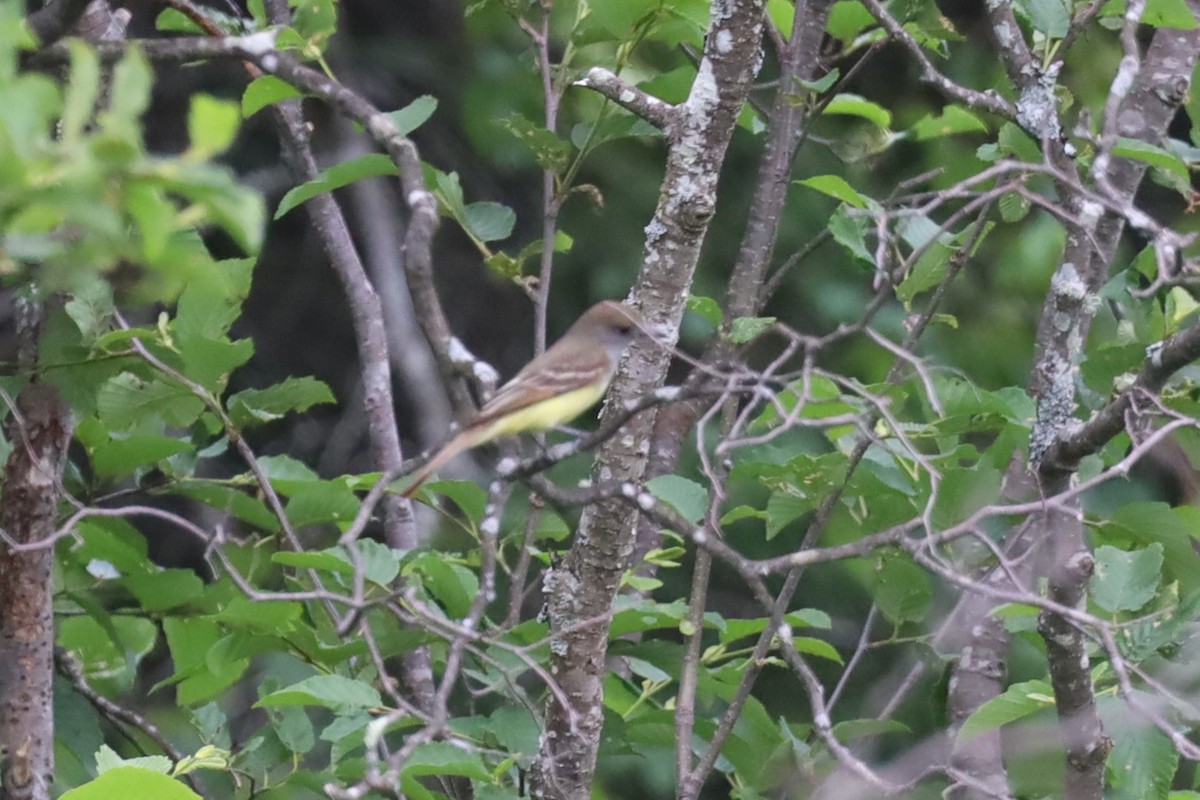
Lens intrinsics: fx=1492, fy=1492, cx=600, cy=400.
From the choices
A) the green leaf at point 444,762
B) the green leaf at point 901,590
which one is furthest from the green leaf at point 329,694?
the green leaf at point 901,590

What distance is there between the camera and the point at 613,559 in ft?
8.56

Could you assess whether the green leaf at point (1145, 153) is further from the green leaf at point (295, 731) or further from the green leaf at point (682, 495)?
the green leaf at point (295, 731)

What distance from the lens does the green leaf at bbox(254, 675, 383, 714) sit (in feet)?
7.74

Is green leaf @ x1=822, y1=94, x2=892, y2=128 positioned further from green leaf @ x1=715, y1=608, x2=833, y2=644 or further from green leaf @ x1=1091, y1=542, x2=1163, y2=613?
green leaf @ x1=1091, y1=542, x2=1163, y2=613

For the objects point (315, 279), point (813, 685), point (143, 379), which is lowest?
point (315, 279)

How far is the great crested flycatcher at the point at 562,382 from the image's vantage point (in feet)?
9.67

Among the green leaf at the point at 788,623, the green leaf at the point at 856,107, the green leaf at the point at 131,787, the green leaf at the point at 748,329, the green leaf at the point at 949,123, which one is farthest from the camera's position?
the green leaf at the point at 949,123

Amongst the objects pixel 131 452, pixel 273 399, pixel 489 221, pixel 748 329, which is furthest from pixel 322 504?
pixel 748 329

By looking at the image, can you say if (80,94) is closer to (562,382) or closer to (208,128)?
→ (208,128)

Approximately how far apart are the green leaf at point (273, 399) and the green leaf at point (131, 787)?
0.92 metres

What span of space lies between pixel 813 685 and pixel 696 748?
Answer: 43.3 inches

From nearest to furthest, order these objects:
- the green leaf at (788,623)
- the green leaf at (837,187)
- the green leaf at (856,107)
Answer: the green leaf at (837,187) < the green leaf at (788,623) < the green leaf at (856,107)

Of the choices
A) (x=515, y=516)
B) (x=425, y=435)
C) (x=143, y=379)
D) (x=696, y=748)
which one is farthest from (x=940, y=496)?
(x=425, y=435)

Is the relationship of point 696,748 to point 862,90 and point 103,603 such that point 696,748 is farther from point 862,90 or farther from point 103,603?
point 862,90
